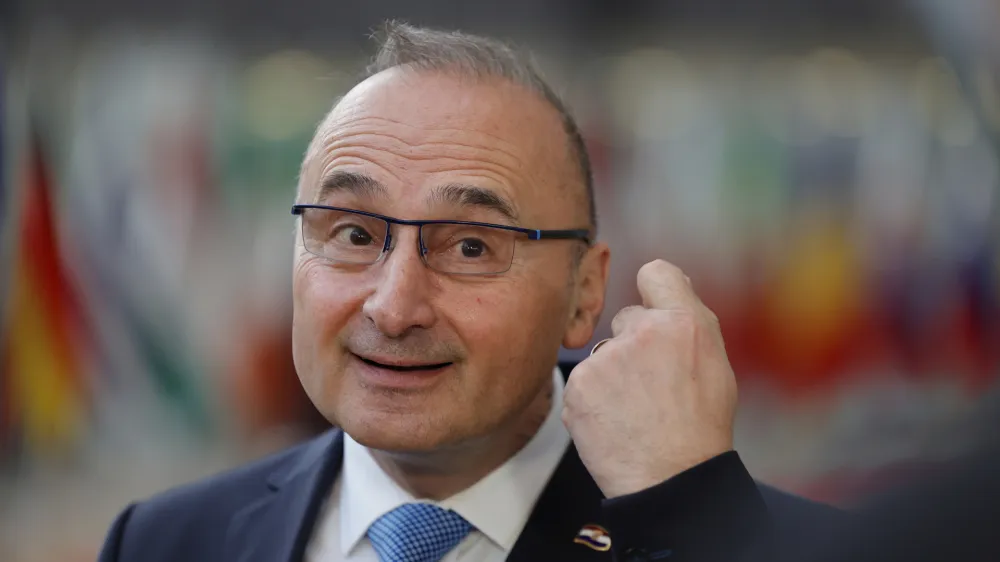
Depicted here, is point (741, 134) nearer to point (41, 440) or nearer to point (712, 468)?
point (712, 468)

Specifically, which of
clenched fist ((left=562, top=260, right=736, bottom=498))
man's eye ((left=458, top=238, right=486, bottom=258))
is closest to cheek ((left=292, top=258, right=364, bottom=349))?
man's eye ((left=458, top=238, right=486, bottom=258))

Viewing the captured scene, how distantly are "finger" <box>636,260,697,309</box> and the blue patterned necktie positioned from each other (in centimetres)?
58

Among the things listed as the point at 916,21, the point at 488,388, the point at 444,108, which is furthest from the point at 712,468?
the point at 916,21

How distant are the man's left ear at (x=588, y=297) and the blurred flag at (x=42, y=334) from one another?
306cm

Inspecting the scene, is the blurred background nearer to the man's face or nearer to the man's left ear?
the man's left ear

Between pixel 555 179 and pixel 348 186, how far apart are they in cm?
42

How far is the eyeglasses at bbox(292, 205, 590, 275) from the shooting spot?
1815 mm

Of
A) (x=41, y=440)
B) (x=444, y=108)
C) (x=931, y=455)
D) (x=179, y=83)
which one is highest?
(x=179, y=83)

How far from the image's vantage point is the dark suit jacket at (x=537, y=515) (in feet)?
4.68

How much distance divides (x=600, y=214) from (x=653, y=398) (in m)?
2.57

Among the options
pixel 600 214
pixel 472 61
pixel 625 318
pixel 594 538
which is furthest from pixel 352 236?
pixel 600 214

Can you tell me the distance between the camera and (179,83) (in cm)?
435

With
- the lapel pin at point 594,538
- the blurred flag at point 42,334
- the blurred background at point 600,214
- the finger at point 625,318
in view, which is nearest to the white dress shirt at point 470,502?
the lapel pin at point 594,538

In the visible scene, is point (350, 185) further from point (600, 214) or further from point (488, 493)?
point (600, 214)
